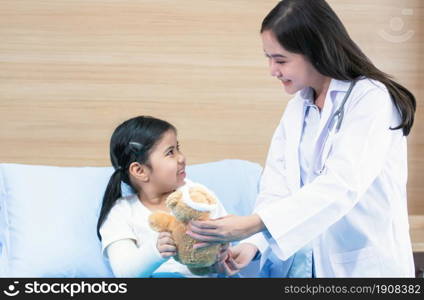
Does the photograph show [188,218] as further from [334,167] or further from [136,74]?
[136,74]

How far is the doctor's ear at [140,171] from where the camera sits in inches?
69.5

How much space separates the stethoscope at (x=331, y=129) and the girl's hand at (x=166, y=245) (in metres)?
0.40

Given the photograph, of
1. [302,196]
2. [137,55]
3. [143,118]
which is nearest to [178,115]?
[137,55]

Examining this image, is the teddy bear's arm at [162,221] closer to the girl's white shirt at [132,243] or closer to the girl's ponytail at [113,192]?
the girl's white shirt at [132,243]

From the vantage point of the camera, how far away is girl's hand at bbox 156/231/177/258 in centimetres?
151

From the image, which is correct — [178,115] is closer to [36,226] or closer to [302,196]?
[36,226]

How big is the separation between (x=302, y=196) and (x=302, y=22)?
411mm

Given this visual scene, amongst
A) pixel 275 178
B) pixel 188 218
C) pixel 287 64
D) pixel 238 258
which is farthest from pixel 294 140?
pixel 188 218

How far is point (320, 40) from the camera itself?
1.57 m

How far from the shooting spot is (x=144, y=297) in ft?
4.87

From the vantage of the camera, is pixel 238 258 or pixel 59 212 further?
pixel 59 212

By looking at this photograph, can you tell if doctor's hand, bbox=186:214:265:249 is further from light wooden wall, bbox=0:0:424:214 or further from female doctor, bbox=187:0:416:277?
light wooden wall, bbox=0:0:424:214

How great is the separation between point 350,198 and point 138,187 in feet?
1.99

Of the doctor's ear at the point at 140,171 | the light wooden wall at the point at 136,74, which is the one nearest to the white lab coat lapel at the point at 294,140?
the doctor's ear at the point at 140,171
